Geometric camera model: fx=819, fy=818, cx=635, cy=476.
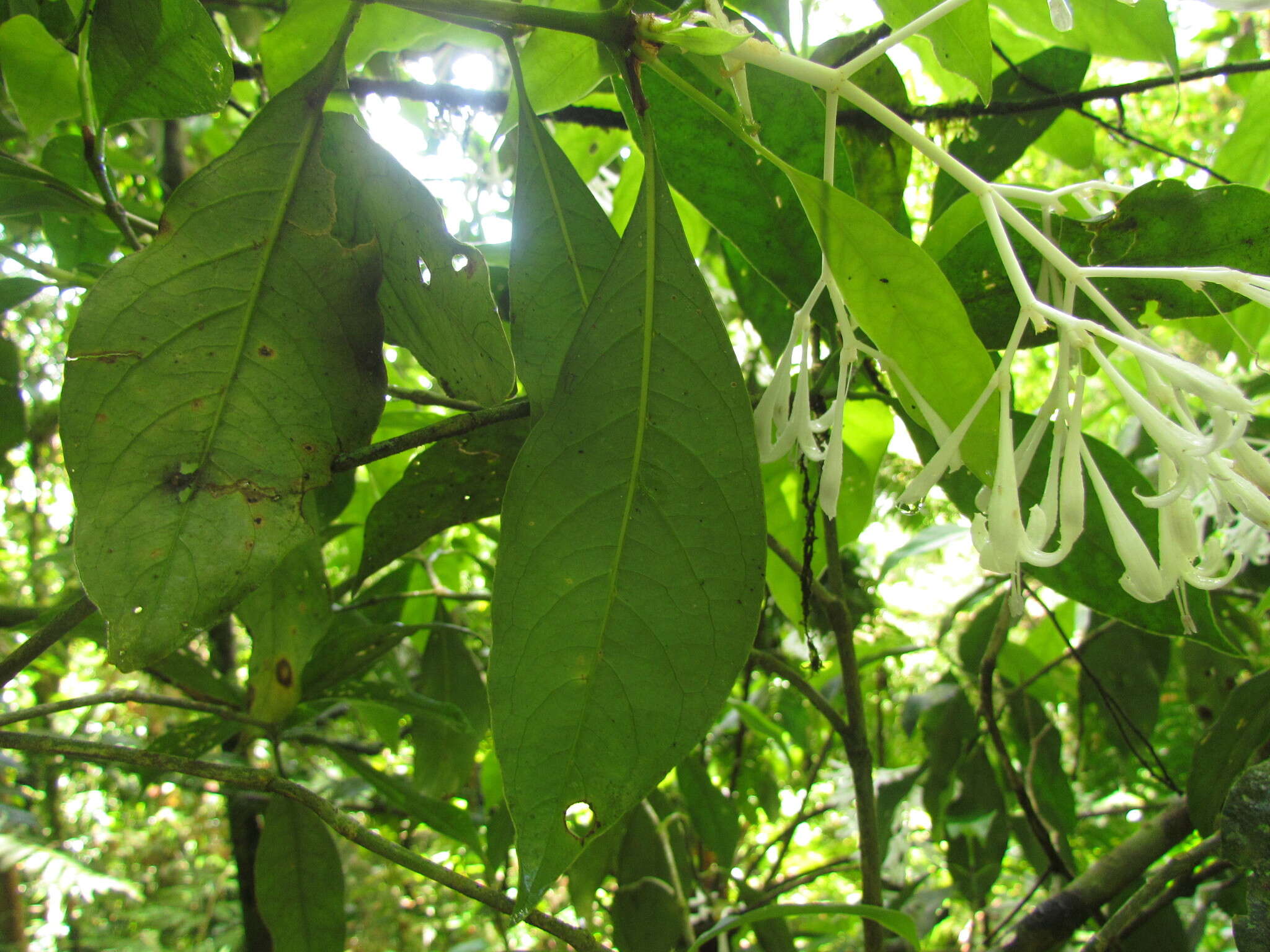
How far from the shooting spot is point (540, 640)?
Result: 36 cm

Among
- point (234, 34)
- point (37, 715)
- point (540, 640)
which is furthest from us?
point (234, 34)

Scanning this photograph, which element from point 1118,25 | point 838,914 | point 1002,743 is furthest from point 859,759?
point 1118,25

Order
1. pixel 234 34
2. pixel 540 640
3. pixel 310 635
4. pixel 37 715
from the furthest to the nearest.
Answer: pixel 234 34
pixel 310 635
pixel 37 715
pixel 540 640

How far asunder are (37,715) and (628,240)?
42 centimetres

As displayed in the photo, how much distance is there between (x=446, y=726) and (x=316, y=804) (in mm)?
374

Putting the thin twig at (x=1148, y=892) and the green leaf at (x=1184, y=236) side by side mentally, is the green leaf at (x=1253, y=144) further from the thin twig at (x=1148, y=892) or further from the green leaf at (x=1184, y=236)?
the thin twig at (x=1148, y=892)

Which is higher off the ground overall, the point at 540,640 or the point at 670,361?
the point at 670,361

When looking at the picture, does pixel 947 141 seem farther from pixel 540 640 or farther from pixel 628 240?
pixel 540 640

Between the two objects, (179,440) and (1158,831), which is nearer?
(179,440)

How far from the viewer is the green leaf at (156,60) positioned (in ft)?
1.47

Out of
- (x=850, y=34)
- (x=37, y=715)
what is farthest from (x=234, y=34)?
(x=37, y=715)

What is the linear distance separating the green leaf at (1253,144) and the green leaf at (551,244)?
1.87 feet

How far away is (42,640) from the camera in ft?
1.32

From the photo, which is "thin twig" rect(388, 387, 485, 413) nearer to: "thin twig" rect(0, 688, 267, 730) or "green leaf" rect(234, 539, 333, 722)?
"green leaf" rect(234, 539, 333, 722)
